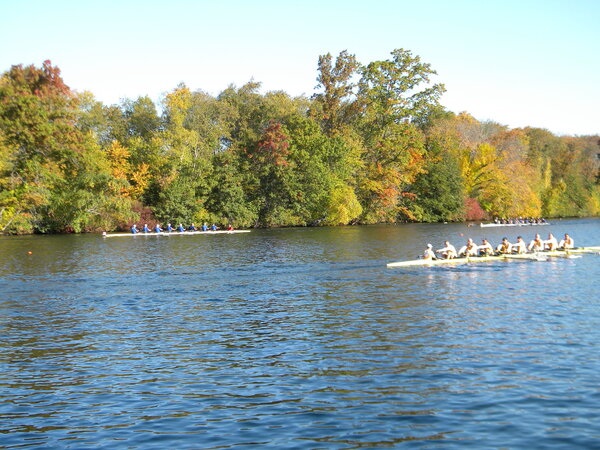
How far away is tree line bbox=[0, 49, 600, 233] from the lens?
188 ft

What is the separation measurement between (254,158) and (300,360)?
58.2 m

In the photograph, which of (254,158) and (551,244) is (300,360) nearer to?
(551,244)

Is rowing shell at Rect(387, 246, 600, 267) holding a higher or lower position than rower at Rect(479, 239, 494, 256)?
lower

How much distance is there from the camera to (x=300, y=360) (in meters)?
14.4

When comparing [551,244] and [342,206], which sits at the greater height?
[342,206]

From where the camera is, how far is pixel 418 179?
3302 inches

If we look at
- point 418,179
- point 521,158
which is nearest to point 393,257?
point 418,179

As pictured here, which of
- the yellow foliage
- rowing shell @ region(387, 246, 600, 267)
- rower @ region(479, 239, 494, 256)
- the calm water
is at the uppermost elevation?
the yellow foliage

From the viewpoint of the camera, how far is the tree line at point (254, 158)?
57250 mm

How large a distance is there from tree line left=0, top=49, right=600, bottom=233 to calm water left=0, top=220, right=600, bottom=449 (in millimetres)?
32046

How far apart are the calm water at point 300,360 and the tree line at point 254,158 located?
32.0 m

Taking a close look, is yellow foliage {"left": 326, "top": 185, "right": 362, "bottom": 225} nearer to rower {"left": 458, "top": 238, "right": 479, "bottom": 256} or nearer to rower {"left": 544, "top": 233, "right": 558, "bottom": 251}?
rower {"left": 544, "top": 233, "right": 558, "bottom": 251}

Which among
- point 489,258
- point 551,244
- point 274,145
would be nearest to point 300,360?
point 489,258

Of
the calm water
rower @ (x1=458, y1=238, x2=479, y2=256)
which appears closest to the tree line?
the calm water
